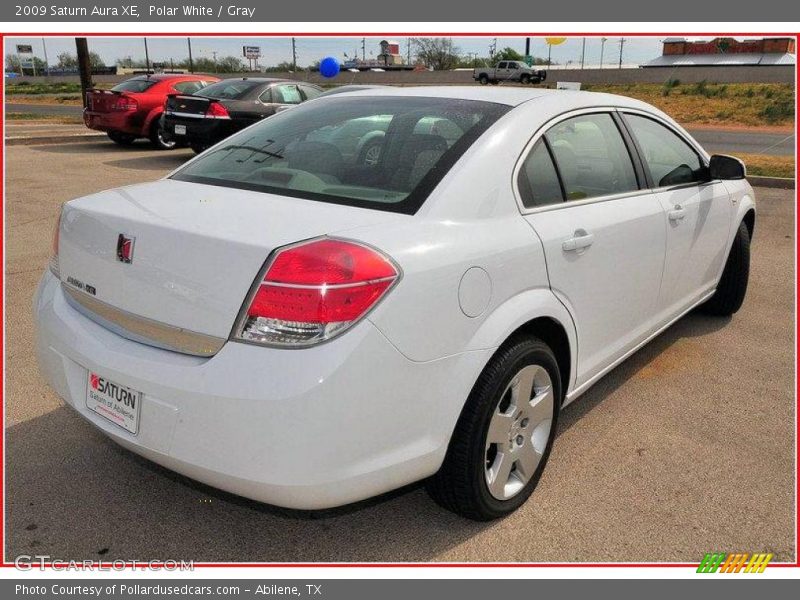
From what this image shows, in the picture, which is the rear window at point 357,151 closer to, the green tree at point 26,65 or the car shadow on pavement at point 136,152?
the car shadow on pavement at point 136,152

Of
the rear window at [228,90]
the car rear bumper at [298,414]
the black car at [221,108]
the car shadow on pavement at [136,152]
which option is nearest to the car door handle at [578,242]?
the car rear bumper at [298,414]

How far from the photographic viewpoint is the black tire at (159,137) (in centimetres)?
1422

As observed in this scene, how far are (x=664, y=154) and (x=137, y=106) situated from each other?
12461 millimetres

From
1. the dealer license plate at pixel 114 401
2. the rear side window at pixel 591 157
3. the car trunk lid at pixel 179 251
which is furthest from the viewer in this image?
the rear side window at pixel 591 157

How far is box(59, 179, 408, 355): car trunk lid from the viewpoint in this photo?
2072 millimetres

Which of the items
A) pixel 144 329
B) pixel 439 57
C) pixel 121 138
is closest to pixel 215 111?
pixel 121 138

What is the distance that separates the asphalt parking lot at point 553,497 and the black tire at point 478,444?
0.13 m

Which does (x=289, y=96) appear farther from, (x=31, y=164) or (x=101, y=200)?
(x=101, y=200)

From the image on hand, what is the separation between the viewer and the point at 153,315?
2.22 meters

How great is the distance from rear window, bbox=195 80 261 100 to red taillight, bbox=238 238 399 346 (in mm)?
11117

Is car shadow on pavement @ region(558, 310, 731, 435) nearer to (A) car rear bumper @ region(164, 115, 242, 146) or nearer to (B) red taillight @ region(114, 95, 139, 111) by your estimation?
(A) car rear bumper @ region(164, 115, 242, 146)

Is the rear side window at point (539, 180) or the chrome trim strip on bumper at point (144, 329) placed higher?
the rear side window at point (539, 180)

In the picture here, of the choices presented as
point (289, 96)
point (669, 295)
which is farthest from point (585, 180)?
point (289, 96)

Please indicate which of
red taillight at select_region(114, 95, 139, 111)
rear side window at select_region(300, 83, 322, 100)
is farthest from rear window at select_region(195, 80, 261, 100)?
red taillight at select_region(114, 95, 139, 111)
